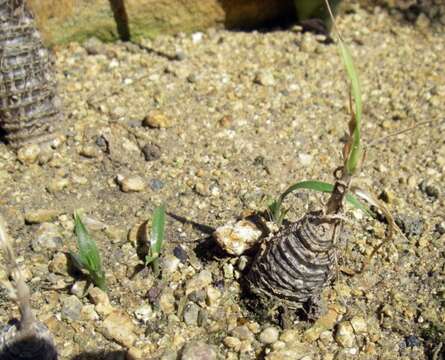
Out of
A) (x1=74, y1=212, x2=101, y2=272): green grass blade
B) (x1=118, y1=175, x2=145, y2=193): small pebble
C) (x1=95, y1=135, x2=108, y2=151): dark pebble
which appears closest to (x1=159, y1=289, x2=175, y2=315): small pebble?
(x1=74, y1=212, x2=101, y2=272): green grass blade

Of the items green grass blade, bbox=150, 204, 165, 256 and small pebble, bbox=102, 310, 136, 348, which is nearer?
small pebble, bbox=102, 310, 136, 348

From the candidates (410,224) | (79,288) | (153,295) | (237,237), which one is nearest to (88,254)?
(79,288)

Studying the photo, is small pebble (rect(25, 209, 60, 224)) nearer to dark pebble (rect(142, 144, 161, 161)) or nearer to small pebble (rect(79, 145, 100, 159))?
small pebble (rect(79, 145, 100, 159))

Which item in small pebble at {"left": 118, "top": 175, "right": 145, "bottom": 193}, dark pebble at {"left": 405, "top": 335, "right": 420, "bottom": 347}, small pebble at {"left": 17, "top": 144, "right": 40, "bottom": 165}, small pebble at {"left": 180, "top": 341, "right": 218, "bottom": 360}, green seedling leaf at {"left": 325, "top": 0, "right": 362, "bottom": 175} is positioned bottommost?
dark pebble at {"left": 405, "top": 335, "right": 420, "bottom": 347}

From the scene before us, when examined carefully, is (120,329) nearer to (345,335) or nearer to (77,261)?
(77,261)

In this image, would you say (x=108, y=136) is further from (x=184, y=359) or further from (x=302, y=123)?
(x=184, y=359)

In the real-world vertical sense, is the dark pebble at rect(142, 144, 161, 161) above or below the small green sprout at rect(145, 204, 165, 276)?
above

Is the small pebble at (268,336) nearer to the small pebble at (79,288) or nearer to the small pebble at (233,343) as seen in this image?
the small pebble at (233,343)
